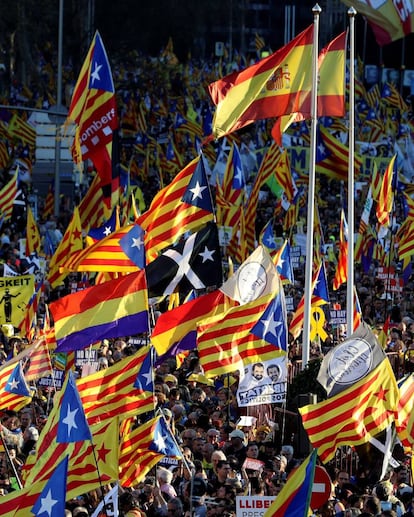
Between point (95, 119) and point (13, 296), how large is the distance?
4.31m

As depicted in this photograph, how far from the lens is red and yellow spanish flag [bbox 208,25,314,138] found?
60.2 ft

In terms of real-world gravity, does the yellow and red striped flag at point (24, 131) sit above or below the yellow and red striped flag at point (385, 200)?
above

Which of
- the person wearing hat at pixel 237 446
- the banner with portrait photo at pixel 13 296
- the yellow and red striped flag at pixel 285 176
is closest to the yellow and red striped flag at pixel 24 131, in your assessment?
the yellow and red striped flag at pixel 285 176

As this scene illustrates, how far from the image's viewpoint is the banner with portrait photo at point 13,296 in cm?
2041

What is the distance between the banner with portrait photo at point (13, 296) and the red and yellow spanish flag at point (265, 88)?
3.30 metres

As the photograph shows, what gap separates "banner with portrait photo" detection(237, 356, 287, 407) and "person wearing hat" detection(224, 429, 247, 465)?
486 mm

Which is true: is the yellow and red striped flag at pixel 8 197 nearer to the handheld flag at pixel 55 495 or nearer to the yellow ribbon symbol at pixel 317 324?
the yellow ribbon symbol at pixel 317 324

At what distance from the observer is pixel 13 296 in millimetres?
20469

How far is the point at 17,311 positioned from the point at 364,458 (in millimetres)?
6605

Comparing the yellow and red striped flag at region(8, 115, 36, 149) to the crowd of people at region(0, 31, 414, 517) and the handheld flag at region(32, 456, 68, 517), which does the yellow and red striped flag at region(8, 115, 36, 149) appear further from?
the handheld flag at region(32, 456, 68, 517)

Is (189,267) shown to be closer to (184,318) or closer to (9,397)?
(184,318)

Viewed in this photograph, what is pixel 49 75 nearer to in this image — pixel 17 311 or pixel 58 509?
pixel 17 311

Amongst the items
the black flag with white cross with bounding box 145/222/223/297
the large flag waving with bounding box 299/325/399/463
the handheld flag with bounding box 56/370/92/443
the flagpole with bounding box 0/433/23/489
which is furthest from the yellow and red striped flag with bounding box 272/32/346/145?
the handheld flag with bounding box 56/370/92/443

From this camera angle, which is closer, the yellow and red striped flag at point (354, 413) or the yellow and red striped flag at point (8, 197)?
the yellow and red striped flag at point (354, 413)
